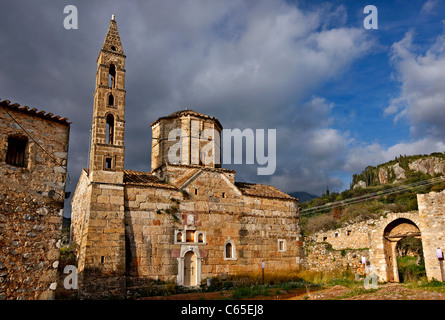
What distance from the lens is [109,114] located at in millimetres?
18828

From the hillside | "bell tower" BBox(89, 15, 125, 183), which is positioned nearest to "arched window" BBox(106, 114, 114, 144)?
"bell tower" BBox(89, 15, 125, 183)

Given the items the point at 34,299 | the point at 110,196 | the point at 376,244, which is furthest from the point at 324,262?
the point at 34,299

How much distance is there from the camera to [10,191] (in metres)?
10.6

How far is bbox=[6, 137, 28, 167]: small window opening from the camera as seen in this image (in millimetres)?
11081

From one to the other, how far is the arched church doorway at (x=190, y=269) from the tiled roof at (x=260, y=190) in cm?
526

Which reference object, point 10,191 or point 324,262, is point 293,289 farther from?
point 10,191

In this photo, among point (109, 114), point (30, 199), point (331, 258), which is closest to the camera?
point (30, 199)

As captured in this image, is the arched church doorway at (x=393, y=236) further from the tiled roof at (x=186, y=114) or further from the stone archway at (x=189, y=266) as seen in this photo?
the tiled roof at (x=186, y=114)

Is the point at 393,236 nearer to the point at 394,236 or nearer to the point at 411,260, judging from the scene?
the point at 394,236

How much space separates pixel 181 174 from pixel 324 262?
1083 centimetres

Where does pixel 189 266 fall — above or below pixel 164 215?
below

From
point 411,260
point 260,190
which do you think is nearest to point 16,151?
point 260,190

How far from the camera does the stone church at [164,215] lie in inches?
664

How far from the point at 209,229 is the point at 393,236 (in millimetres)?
9961
